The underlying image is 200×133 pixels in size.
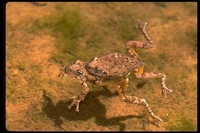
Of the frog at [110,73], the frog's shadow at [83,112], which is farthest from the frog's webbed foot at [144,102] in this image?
the frog's shadow at [83,112]

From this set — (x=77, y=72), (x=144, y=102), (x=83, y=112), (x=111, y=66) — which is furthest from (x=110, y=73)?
(x=83, y=112)

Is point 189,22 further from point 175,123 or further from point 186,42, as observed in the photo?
point 175,123

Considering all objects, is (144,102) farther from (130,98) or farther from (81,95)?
(81,95)

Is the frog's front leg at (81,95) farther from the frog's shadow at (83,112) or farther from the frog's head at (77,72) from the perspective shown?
the frog's shadow at (83,112)

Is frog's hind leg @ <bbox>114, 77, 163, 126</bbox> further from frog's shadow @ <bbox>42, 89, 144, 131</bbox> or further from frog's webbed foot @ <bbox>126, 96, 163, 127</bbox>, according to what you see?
frog's shadow @ <bbox>42, 89, 144, 131</bbox>

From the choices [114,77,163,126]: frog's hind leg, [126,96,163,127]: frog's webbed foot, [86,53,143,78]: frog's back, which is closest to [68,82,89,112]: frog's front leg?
[86,53,143,78]: frog's back

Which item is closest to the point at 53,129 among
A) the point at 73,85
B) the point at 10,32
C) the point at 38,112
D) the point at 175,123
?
the point at 38,112
